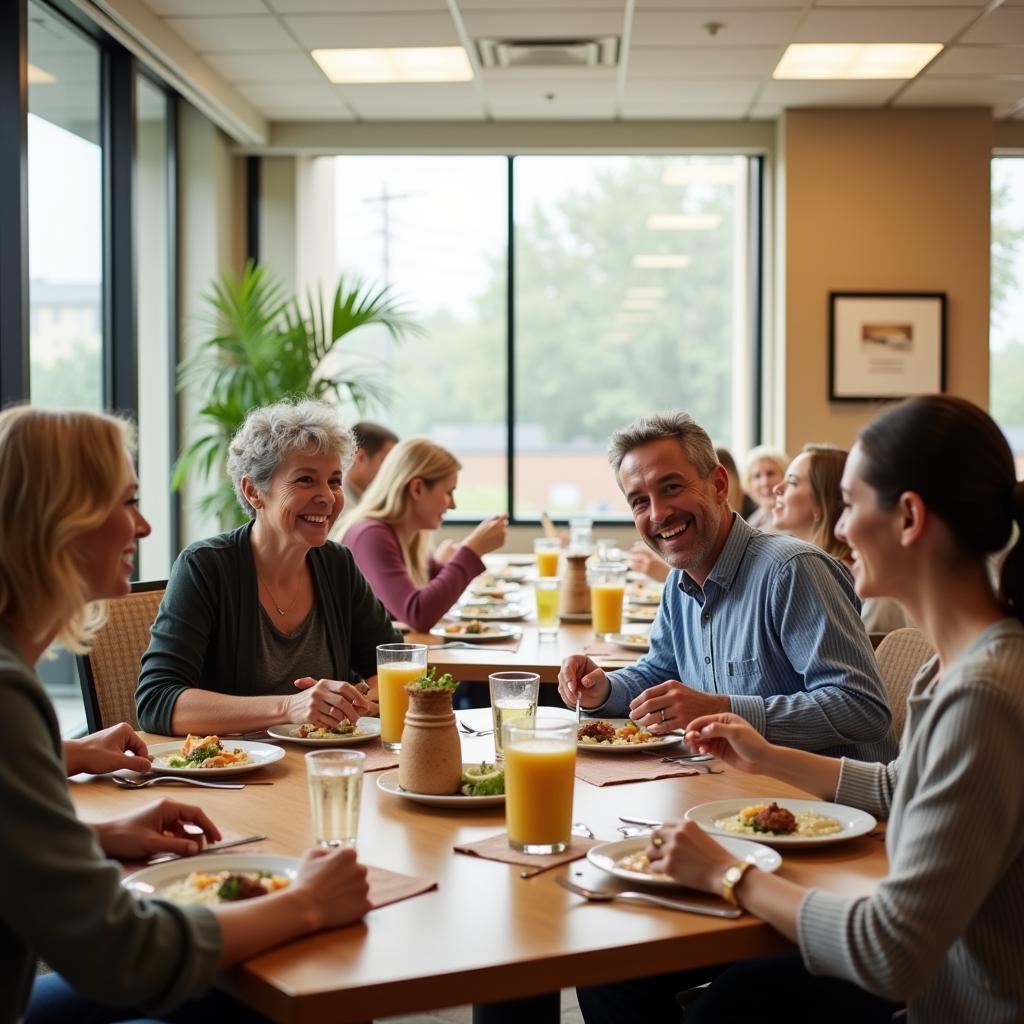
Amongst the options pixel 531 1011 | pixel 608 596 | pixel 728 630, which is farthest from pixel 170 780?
pixel 608 596

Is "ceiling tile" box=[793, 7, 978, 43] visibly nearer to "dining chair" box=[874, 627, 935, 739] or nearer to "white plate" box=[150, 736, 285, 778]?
"dining chair" box=[874, 627, 935, 739]

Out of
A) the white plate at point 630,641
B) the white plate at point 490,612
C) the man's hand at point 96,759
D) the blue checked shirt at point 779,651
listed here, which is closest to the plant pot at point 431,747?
the man's hand at point 96,759

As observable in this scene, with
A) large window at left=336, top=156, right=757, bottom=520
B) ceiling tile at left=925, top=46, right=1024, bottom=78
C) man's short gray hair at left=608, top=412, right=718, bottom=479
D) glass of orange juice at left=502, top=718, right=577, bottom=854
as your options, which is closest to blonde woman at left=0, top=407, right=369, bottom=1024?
glass of orange juice at left=502, top=718, right=577, bottom=854

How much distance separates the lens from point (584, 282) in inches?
294

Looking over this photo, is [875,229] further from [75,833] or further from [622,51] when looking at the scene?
[75,833]

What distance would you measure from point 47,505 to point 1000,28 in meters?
5.28

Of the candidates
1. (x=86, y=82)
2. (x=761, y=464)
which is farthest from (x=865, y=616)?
(x=86, y=82)

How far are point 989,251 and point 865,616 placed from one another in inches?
170

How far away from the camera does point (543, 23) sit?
5.29 m

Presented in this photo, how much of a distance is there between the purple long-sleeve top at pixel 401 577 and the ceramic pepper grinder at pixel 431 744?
67.7 inches

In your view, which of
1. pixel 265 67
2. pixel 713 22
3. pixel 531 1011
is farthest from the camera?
pixel 265 67

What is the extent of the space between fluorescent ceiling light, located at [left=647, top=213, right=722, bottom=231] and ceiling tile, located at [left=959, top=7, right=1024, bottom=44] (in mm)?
2100

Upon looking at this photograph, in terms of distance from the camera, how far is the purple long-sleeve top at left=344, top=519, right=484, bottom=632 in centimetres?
357

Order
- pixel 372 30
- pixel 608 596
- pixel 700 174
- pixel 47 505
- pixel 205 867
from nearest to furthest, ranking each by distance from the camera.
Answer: pixel 47 505, pixel 205 867, pixel 608 596, pixel 372 30, pixel 700 174
